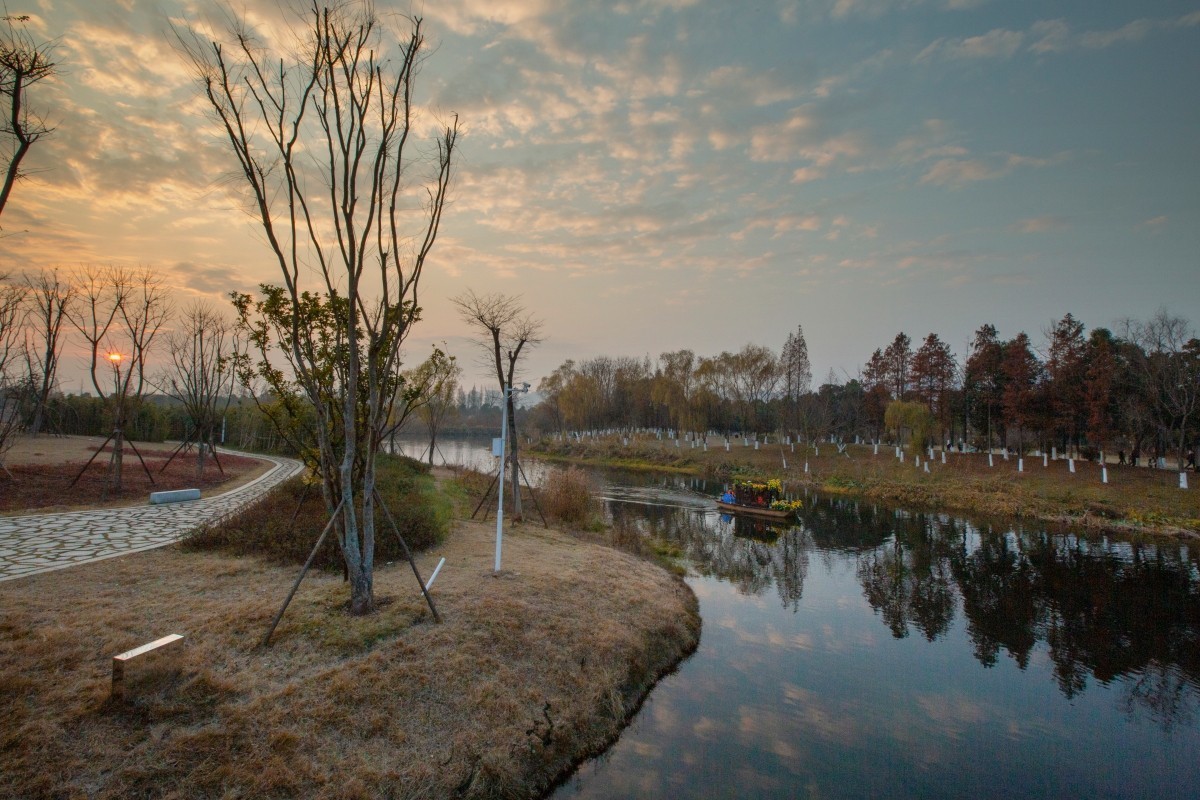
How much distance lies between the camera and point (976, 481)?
2942cm

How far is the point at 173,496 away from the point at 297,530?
7200 mm

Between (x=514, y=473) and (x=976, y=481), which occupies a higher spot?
(x=514, y=473)

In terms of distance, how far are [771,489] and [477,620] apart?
19.9 metres

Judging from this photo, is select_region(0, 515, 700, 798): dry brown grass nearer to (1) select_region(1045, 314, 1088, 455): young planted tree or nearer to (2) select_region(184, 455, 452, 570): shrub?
(2) select_region(184, 455, 452, 570): shrub

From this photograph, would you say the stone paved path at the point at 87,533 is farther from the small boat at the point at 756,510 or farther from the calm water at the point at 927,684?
the small boat at the point at 756,510

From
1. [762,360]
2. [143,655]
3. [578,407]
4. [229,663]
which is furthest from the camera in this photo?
[578,407]

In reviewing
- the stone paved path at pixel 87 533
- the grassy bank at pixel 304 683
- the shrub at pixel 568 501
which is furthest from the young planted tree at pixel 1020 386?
the stone paved path at pixel 87 533

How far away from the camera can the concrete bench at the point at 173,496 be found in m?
13.7

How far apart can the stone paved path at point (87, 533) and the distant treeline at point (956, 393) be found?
38331 millimetres

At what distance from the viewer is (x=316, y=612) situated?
6.93 m

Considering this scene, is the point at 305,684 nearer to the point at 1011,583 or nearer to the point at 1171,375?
the point at 1011,583

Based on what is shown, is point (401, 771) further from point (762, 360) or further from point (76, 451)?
point (762, 360)

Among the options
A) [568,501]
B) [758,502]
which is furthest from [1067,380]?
[568,501]

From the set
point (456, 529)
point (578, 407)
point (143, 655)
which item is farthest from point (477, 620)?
point (578, 407)
